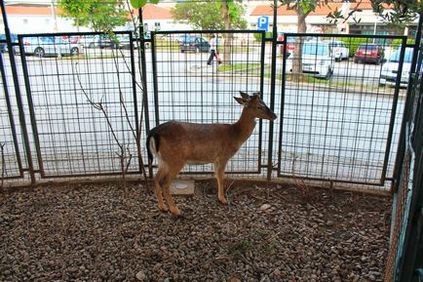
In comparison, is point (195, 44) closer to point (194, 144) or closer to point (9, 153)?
point (194, 144)

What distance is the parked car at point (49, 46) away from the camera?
14.1 ft

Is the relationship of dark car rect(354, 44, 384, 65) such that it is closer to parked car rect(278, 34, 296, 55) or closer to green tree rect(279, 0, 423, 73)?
parked car rect(278, 34, 296, 55)

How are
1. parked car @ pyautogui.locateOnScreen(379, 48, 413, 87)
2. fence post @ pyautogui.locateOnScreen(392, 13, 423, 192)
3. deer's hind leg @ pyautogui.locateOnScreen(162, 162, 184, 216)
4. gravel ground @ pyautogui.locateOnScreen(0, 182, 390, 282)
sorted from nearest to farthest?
1. gravel ground @ pyautogui.locateOnScreen(0, 182, 390, 282)
2. fence post @ pyautogui.locateOnScreen(392, 13, 423, 192)
3. deer's hind leg @ pyautogui.locateOnScreen(162, 162, 184, 216)
4. parked car @ pyautogui.locateOnScreen(379, 48, 413, 87)

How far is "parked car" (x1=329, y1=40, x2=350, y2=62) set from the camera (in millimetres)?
4195

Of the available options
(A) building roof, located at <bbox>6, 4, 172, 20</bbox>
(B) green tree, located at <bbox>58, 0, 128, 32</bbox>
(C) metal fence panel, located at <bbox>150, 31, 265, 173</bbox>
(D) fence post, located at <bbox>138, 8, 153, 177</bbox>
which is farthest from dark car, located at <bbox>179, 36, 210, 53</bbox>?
(A) building roof, located at <bbox>6, 4, 172, 20</bbox>

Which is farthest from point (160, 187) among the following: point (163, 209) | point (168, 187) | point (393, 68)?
point (393, 68)

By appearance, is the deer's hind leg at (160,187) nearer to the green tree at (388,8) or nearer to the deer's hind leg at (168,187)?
the deer's hind leg at (168,187)

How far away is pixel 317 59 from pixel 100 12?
2528 millimetres

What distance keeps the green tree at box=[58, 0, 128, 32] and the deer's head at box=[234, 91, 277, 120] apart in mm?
1638

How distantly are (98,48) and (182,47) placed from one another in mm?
1017

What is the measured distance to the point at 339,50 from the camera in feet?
13.9

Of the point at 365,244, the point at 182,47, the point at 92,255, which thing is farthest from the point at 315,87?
the point at 92,255

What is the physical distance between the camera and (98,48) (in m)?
4.48

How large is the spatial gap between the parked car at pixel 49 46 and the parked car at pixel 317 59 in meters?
2.58
